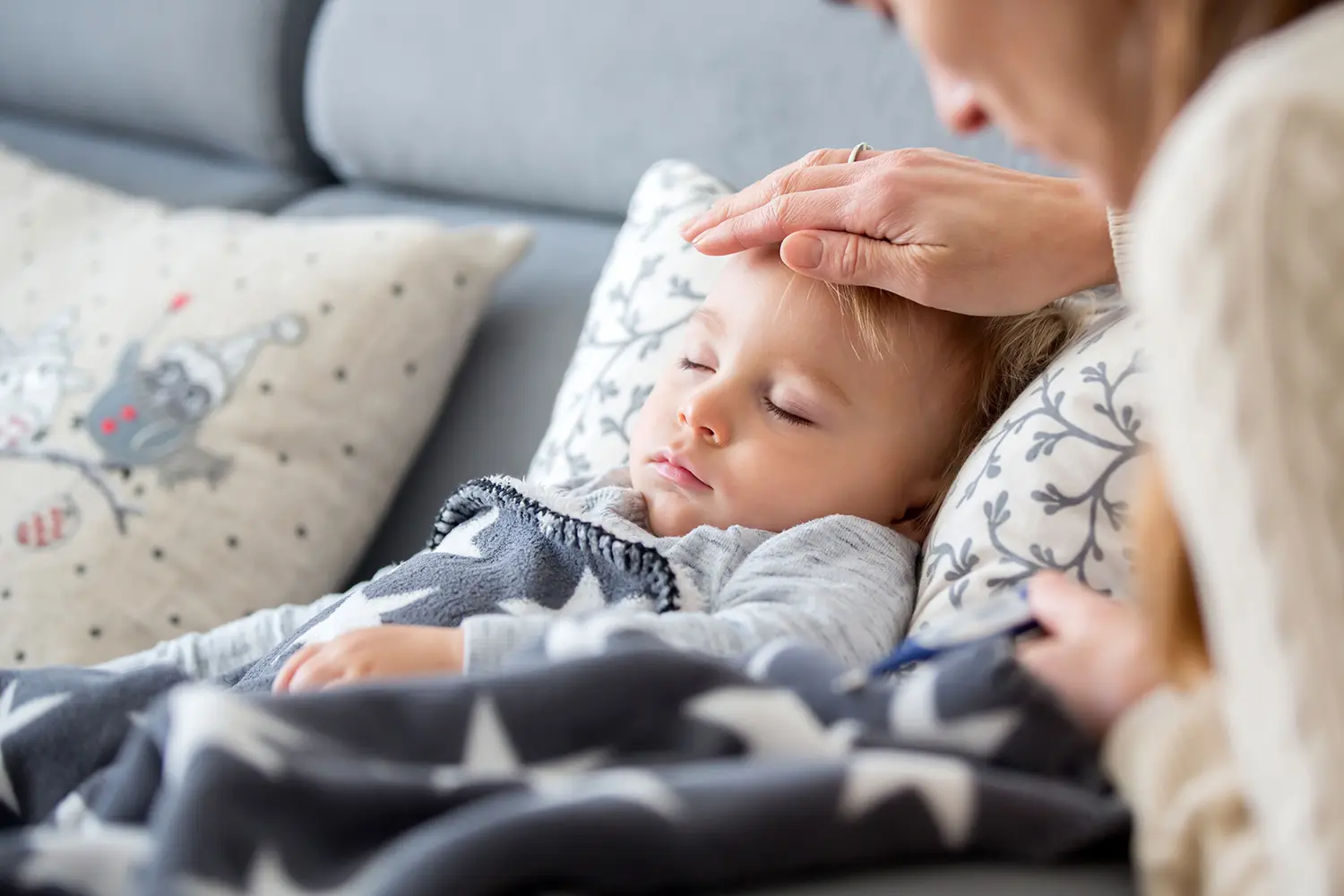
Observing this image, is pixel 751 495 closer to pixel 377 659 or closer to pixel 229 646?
pixel 377 659

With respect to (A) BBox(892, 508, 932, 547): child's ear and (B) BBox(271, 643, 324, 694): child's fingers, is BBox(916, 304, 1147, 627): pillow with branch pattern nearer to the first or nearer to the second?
(A) BBox(892, 508, 932, 547): child's ear

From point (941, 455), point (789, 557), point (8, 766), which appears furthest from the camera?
point (941, 455)

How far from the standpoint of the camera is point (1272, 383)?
17.1 inches

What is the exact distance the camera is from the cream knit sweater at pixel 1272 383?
43 centimetres

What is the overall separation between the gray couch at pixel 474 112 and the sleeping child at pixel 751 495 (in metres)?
0.32

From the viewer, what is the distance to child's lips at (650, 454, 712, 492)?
3.40 feet

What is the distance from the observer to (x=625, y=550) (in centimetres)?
96

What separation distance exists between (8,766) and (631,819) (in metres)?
0.50

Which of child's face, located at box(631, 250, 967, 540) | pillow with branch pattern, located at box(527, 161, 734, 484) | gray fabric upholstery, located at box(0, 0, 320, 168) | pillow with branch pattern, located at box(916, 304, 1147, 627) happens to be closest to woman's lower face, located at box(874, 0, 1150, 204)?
pillow with branch pattern, located at box(916, 304, 1147, 627)

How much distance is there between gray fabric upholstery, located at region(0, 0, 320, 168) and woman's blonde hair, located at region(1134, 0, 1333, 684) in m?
1.71

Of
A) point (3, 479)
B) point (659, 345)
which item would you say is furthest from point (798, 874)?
point (3, 479)

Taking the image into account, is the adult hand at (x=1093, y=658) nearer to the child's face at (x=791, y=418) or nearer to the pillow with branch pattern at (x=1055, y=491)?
the pillow with branch pattern at (x=1055, y=491)

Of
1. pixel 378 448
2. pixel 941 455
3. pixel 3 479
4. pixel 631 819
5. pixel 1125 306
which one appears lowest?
pixel 3 479

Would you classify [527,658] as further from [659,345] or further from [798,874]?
[659,345]
